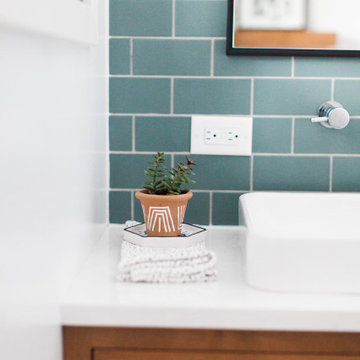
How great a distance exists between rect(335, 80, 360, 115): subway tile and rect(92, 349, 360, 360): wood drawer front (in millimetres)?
694

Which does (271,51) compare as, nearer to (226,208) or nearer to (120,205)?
(226,208)

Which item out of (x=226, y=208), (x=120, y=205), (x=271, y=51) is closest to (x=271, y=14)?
(x=271, y=51)

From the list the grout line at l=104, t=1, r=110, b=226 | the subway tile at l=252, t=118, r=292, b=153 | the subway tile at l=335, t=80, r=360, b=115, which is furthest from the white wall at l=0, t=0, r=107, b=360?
the subway tile at l=335, t=80, r=360, b=115

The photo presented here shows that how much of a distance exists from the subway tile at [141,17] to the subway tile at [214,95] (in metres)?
0.14

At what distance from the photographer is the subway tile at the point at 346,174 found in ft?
4.54

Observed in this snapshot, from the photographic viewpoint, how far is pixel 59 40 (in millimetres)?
835

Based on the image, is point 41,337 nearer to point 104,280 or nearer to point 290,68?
point 104,280

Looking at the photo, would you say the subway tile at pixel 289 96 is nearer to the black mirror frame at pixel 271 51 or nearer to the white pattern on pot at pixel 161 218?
the black mirror frame at pixel 271 51

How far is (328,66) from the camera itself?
1.35m

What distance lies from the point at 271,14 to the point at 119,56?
1.28 feet

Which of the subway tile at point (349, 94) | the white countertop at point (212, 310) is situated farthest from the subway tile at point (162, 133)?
the white countertop at point (212, 310)

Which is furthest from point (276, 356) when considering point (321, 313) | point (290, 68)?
point (290, 68)

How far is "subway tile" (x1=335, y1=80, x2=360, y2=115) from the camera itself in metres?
1.36

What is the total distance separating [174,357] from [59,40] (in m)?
0.54
